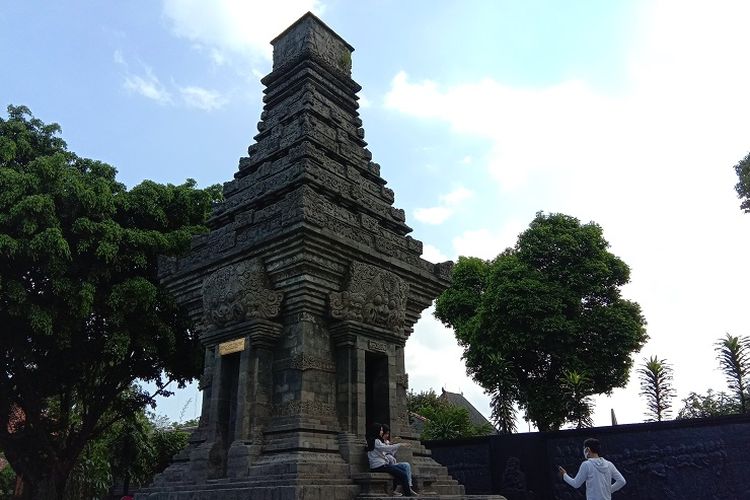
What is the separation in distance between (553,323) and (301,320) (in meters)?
19.1

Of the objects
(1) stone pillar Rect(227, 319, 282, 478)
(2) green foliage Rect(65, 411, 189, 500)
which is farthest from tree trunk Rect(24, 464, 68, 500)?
(1) stone pillar Rect(227, 319, 282, 478)

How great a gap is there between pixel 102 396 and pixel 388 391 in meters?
12.4

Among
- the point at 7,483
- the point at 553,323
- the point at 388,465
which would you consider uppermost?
the point at 553,323

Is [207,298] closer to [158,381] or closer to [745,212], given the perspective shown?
[158,381]

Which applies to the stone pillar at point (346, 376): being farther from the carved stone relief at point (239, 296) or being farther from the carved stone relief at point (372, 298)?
the carved stone relief at point (239, 296)

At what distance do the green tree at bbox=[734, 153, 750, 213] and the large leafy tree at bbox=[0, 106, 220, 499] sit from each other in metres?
19.0

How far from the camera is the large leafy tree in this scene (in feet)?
49.9

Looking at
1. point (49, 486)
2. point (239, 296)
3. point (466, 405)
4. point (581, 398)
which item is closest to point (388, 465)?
point (239, 296)

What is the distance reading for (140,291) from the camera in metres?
16.3

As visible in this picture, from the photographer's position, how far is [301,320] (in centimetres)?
1084

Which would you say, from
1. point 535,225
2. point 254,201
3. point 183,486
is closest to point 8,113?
point 254,201

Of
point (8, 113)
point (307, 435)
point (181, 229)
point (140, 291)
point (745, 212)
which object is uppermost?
point (8, 113)

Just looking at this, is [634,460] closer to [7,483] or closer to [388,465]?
[388,465]

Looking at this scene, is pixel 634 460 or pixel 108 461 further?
pixel 108 461
